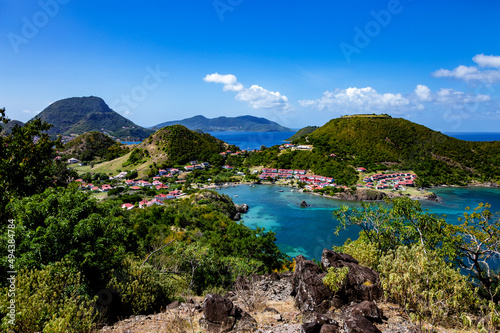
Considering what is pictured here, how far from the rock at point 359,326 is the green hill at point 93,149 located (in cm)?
10716

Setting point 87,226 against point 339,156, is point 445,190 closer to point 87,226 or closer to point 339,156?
point 339,156

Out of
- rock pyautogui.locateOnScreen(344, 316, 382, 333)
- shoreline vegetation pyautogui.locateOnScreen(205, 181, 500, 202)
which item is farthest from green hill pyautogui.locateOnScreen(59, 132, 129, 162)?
rock pyautogui.locateOnScreen(344, 316, 382, 333)

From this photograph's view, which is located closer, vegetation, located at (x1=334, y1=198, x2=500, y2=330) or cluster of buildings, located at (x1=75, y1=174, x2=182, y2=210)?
vegetation, located at (x1=334, y1=198, x2=500, y2=330)

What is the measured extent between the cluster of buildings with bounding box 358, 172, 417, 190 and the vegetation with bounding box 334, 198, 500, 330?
174 ft

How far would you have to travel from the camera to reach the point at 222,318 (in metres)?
6.93

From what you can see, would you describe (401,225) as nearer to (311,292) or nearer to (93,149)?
(311,292)

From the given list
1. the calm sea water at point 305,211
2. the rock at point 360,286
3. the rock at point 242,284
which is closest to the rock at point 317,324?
the rock at point 360,286

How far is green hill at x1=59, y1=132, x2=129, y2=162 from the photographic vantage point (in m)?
101

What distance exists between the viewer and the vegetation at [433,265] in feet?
22.5

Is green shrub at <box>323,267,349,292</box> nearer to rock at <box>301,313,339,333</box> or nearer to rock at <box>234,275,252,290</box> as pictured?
rock at <box>301,313,339,333</box>

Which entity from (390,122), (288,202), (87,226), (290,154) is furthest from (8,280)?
(390,122)

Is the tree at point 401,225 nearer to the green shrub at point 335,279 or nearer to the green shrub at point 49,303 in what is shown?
the green shrub at point 335,279

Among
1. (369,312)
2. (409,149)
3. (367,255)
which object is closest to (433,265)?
(369,312)

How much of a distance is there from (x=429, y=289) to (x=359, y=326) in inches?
115
